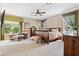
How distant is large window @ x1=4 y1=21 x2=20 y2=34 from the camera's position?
2471mm

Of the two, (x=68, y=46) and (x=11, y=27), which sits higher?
(x=11, y=27)

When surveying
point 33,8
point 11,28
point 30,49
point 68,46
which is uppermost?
point 33,8

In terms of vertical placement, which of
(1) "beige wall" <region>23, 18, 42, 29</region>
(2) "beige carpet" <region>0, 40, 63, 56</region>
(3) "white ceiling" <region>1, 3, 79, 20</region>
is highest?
(3) "white ceiling" <region>1, 3, 79, 20</region>

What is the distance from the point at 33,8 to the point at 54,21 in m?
0.58

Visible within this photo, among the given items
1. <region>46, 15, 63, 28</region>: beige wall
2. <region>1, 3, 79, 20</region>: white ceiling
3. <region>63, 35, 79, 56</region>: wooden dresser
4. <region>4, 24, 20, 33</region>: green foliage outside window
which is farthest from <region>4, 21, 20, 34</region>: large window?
<region>63, 35, 79, 56</region>: wooden dresser

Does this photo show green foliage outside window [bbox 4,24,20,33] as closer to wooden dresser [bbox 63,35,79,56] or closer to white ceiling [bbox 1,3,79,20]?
white ceiling [bbox 1,3,79,20]

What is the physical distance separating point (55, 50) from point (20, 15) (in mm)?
1175

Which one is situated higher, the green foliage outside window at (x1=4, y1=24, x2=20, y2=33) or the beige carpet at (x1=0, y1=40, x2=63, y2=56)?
the green foliage outside window at (x1=4, y1=24, x2=20, y2=33)

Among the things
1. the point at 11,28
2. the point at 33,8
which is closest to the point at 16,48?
the point at 11,28

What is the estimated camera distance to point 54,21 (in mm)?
2496

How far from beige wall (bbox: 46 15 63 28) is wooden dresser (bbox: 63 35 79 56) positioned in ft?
1.10

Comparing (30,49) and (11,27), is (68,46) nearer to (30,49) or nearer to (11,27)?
(30,49)

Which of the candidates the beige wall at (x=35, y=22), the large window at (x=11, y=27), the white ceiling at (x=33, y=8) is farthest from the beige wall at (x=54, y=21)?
the large window at (x=11, y=27)

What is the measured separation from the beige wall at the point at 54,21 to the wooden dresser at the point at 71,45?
1.10ft
